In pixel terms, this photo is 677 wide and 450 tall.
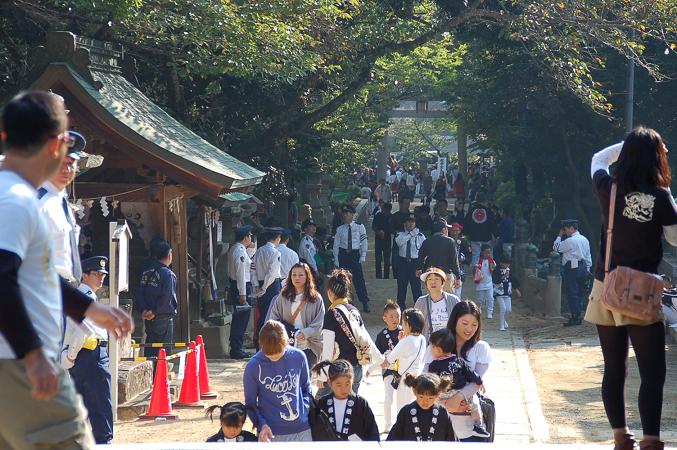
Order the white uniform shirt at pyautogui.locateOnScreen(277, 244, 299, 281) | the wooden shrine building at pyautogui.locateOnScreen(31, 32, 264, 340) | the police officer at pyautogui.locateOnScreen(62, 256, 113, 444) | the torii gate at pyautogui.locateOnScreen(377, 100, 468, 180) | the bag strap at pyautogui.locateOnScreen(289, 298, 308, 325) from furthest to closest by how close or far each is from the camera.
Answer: the torii gate at pyautogui.locateOnScreen(377, 100, 468, 180), the white uniform shirt at pyautogui.locateOnScreen(277, 244, 299, 281), the wooden shrine building at pyautogui.locateOnScreen(31, 32, 264, 340), the bag strap at pyautogui.locateOnScreen(289, 298, 308, 325), the police officer at pyautogui.locateOnScreen(62, 256, 113, 444)

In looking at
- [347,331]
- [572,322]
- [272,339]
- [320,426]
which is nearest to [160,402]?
[347,331]

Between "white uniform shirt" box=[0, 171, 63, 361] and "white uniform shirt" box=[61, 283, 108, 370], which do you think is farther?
"white uniform shirt" box=[61, 283, 108, 370]

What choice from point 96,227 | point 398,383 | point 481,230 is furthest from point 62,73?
point 481,230

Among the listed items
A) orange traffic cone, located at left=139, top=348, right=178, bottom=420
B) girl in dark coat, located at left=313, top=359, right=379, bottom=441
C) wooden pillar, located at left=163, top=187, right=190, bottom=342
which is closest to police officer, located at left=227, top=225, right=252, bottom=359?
wooden pillar, located at left=163, top=187, right=190, bottom=342

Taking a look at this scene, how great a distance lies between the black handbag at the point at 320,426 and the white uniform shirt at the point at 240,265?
781 centimetres

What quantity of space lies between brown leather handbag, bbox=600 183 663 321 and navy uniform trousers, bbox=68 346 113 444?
483 cm

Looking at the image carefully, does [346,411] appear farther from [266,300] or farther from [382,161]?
[382,161]

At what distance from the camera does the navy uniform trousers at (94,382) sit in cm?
871

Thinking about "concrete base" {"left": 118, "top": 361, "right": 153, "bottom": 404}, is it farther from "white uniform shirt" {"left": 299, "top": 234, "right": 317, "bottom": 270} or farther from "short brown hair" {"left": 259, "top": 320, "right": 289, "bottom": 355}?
"white uniform shirt" {"left": 299, "top": 234, "right": 317, "bottom": 270}

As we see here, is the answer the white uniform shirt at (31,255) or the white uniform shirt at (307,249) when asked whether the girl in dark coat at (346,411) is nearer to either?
the white uniform shirt at (31,255)

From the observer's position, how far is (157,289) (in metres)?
12.5

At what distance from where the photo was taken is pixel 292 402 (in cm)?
739

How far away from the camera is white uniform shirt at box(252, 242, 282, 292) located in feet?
49.6

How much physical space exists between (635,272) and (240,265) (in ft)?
34.4
